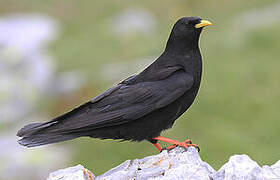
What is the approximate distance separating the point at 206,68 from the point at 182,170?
40.4ft

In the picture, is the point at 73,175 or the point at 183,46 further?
the point at 183,46

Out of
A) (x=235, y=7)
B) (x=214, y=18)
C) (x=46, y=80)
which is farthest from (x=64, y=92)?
(x=235, y=7)

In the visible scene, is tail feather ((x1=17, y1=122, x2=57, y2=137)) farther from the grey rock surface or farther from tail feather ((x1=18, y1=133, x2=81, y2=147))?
the grey rock surface

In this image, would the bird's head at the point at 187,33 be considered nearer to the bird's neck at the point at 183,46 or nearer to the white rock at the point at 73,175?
the bird's neck at the point at 183,46

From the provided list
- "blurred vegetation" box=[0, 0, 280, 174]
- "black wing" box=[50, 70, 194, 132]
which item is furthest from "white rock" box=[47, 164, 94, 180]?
"blurred vegetation" box=[0, 0, 280, 174]

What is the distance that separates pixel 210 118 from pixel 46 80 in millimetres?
6744

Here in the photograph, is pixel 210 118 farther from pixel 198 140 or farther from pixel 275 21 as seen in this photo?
pixel 275 21

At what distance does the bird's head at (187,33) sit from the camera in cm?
848

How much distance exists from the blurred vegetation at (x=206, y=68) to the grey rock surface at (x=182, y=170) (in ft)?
21.8

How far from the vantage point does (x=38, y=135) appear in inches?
306

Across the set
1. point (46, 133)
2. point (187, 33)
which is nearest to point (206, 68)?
point (187, 33)

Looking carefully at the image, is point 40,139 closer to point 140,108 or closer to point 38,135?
point 38,135

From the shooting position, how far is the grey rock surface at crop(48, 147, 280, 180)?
6910 millimetres

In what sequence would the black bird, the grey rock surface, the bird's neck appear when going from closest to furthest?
1. the grey rock surface
2. the black bird
3. the bird's neck
